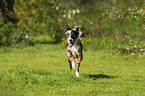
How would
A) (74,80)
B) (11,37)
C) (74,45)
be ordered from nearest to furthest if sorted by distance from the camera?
(74,80)
(74,45)
(11,37)

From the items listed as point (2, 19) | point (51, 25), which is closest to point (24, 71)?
point (2, 19)

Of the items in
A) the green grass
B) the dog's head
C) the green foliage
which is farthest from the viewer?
the green foliage

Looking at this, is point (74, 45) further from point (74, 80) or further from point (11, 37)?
point (11, 37)

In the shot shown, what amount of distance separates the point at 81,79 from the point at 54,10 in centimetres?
1392

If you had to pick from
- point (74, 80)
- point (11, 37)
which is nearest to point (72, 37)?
point (74, 80)

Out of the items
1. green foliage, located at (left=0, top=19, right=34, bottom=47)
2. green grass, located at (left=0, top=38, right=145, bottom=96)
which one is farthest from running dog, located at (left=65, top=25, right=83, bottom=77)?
green foliage, located at (left=0, top=19, right=34, bottom=47)

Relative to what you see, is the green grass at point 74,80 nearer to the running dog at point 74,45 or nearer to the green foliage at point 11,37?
the running dog at point 74,45

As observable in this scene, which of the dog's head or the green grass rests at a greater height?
the dog's head

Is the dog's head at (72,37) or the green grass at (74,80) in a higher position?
the dog's head at (72,37)

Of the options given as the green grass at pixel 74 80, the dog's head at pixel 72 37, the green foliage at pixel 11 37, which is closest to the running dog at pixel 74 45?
the dog's head at pixel 72 37

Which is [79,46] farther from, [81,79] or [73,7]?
[73,7]

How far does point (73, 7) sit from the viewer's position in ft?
71.1

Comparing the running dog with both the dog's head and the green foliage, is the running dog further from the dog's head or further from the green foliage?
the green foliage

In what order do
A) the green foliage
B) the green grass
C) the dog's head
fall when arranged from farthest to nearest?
the green foliage < the dog's head < the green grass
